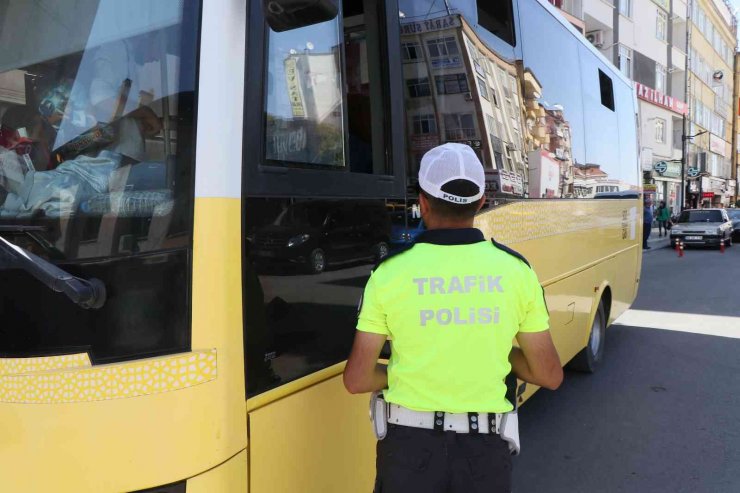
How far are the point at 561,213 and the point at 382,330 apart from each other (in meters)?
3.35

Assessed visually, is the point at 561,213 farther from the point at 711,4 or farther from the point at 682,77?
the point at 711,4

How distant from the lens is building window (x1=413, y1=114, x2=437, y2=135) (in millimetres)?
2711

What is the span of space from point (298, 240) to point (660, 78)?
141ft

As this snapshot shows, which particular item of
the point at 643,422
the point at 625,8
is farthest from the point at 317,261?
the point at 625,8

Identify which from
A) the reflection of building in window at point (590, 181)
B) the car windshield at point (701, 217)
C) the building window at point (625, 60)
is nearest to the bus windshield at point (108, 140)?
the reflection of building in window at point (590, 181)

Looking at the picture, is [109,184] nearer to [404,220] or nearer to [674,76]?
[404,220]

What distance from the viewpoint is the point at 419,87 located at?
2.74m

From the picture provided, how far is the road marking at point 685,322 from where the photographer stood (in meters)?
8.30

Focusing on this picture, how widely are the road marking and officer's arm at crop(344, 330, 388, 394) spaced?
7894 mm

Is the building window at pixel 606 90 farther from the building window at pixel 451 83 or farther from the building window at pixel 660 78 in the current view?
the building window at pixel 660 78

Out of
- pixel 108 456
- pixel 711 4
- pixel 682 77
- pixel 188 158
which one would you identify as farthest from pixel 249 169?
pixel 711 4

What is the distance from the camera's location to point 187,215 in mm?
1696

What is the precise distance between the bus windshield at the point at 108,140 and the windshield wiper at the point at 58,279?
0.07 m

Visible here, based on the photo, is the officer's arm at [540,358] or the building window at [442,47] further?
the building window at [442,47]
